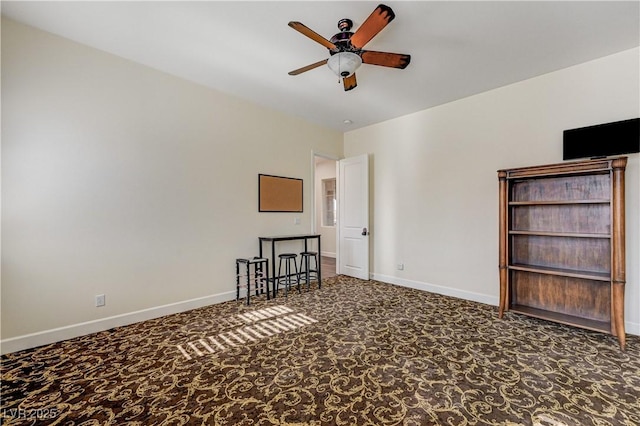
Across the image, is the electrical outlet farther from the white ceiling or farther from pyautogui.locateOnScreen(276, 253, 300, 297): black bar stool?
the white ceiling

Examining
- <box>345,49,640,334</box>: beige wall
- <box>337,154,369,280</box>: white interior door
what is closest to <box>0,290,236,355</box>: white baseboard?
<box>337,154,369,280</box>: white interior door

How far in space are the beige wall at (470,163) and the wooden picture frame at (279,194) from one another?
1492 millimetres

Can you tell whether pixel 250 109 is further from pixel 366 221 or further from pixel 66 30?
pixel 366 221

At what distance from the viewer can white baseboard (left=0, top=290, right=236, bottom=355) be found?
8.39ft

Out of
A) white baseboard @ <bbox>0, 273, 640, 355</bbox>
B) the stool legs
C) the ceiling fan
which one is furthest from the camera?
the stool legs

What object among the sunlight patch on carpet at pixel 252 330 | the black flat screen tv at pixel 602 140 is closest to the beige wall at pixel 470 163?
the black flat screen tv at pixel 602 140

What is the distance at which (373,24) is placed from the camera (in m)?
2.12

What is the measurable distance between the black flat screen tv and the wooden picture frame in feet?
12.1

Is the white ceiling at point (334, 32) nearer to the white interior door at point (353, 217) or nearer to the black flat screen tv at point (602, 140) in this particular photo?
the black flat screen tv at point (602, 140)

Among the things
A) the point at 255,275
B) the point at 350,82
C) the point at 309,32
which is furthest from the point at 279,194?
the point at 309,32

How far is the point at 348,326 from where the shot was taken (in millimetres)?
3137

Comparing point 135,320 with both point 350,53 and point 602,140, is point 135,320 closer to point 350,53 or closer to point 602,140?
point 350,53

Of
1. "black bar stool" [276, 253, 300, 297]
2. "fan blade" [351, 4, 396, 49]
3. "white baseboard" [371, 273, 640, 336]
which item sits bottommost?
"white baseboard" [371, 273, 640, 336]

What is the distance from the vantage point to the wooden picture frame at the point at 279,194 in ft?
14.7
